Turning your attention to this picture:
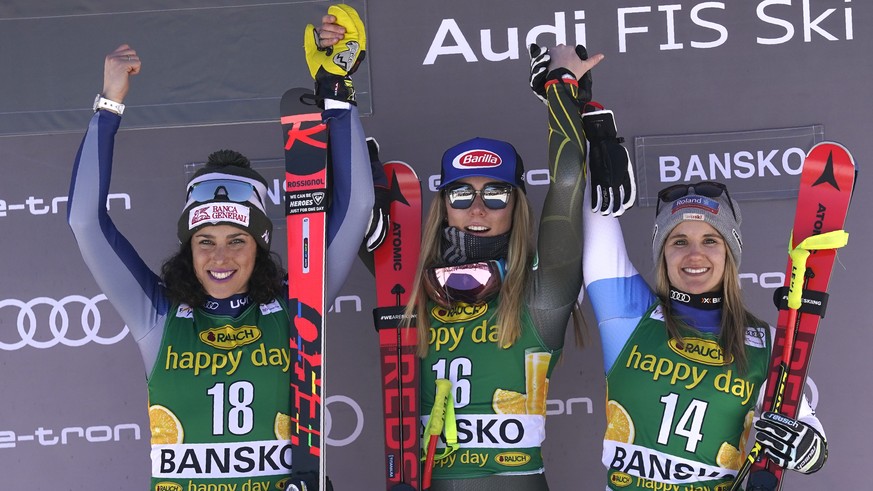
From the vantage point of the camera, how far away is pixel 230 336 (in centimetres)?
285

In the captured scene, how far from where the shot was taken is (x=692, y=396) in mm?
2666

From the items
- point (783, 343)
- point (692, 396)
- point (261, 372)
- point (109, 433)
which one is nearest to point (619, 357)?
point (692, 396)

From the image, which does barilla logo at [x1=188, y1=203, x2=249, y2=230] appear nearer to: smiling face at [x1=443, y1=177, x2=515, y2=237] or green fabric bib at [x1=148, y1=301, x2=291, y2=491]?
green fabric bib at [x1=148, y1=301, x2=291, y2=491]

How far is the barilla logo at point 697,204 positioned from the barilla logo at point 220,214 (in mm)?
1329

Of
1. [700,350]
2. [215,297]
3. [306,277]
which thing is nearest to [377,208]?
[306,277]

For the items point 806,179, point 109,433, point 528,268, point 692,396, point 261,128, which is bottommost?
point 109,433

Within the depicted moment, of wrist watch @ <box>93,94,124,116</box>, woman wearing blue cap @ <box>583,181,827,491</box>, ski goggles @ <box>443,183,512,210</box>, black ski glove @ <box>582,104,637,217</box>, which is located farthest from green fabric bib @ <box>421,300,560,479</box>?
wrist watch @ <box>93,94,124,116</box>

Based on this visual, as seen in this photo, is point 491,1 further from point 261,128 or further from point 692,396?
point 692,396

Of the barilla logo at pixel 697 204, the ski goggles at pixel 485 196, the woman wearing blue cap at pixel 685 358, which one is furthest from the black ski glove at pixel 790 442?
the ski goggles at pixel 485 196

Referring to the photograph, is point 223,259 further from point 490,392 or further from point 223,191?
point 490,392

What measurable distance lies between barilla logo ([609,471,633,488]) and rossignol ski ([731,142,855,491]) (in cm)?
29

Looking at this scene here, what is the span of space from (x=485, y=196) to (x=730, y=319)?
0.83m

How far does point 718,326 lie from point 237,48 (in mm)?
2231

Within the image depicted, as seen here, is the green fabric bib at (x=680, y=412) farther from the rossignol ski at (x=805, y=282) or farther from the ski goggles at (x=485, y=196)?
the ski goggles at (x=485, y=196)
